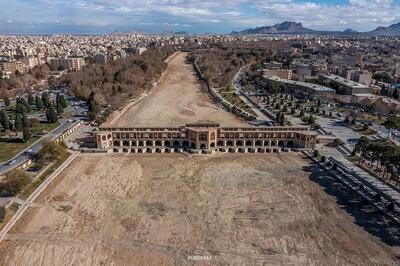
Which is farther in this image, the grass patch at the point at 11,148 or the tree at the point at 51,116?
the tree at the point at 51,116

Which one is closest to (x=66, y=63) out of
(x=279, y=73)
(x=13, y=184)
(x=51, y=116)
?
(x=51, y=116)

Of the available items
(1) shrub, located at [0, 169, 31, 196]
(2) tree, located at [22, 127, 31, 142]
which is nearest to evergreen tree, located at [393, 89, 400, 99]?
(2) tree, located at [22, 127, 31, 142]

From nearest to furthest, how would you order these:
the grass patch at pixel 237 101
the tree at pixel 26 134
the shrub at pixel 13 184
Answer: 1. the shrub at pixel 13 184
2. the tree at pixel 26 134
3. the grass patch at pixel 237 101

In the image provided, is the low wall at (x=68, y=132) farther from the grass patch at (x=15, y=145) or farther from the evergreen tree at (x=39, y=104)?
the evergreen tree at (x=39, y=104)

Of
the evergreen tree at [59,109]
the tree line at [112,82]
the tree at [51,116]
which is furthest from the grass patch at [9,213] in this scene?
the evergreen tree at [59,109]

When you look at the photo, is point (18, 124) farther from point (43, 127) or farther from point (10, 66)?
point (10, 66)

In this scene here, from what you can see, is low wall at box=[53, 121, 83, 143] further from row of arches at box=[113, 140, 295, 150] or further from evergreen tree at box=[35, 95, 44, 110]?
evergreen tree at box=[35, 95, 44, 110]
